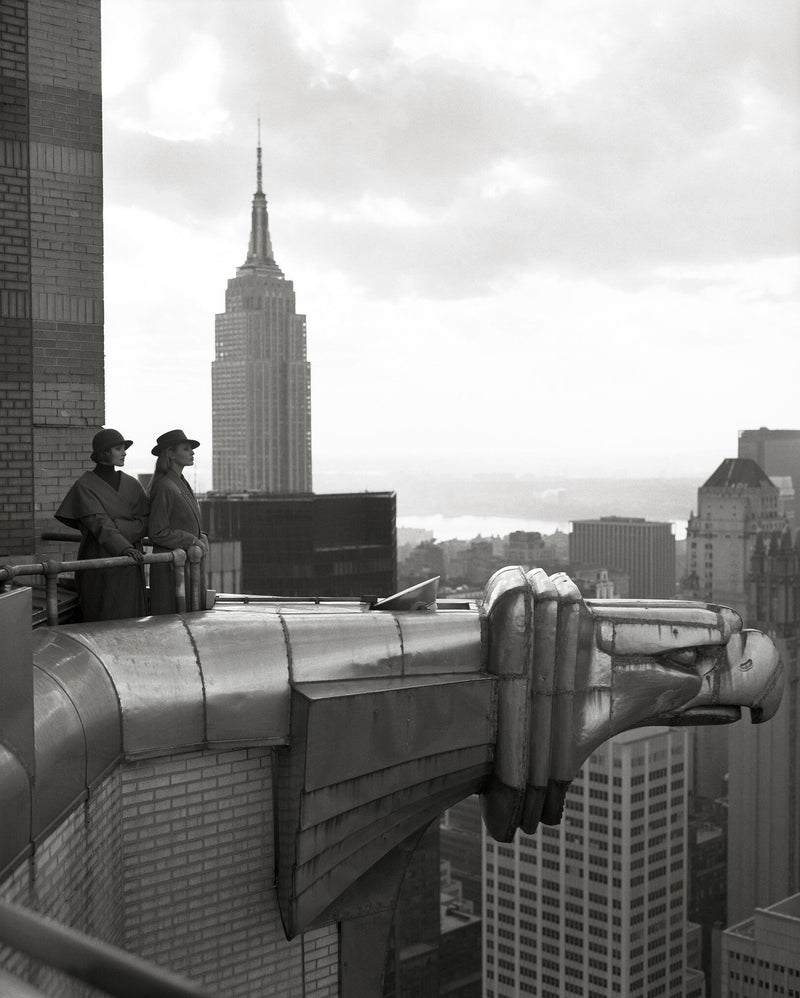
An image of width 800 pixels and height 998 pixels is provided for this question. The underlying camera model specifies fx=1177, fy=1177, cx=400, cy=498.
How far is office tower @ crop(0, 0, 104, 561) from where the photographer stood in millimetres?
11133

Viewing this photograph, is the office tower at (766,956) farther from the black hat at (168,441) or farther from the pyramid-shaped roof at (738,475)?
the black hat at (168,441)

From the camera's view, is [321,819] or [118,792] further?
[321,819]

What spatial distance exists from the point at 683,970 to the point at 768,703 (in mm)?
70440

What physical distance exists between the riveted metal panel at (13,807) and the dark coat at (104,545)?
2725mm

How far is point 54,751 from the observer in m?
6.27

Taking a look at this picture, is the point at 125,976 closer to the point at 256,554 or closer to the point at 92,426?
the point at 92,426

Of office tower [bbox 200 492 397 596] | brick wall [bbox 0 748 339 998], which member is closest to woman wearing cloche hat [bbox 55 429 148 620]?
brick wall [bbox 0 748 339 998]

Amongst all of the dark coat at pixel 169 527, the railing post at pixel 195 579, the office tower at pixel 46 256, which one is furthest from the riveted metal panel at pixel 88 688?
the office tower at pixel 46 256

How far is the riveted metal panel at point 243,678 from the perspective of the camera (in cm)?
769

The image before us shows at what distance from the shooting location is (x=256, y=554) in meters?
71.8

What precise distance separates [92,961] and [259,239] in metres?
Answer: 162

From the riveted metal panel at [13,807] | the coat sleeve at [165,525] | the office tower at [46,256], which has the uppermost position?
the office tower at [46,256]

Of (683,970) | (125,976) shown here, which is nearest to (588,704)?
(125,976)

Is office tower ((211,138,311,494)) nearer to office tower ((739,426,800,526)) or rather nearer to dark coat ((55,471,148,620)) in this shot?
office tower ((739,426,800,526))
